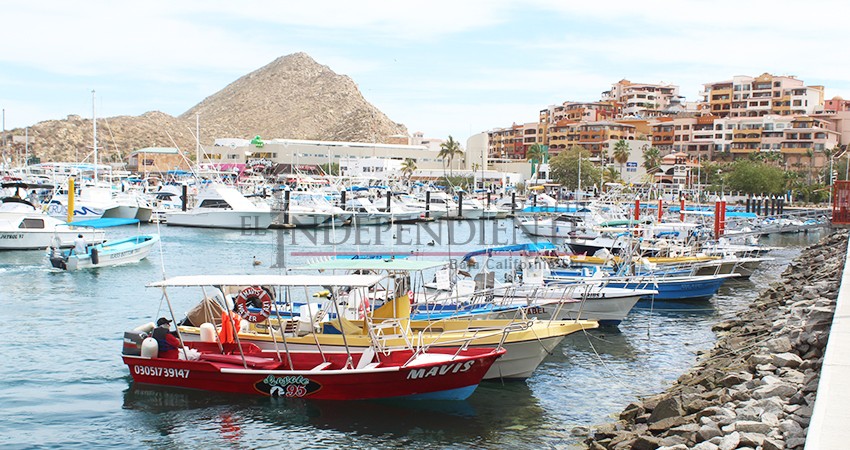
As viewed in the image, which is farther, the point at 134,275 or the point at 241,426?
the point at 134,275

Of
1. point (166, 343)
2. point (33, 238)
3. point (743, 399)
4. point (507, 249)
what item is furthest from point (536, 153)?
point (743, 399)

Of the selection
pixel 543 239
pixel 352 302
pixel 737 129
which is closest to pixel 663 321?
pixel 352 302

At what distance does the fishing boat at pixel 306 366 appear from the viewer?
16234 mm

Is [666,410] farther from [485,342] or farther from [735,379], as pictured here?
[485,342]

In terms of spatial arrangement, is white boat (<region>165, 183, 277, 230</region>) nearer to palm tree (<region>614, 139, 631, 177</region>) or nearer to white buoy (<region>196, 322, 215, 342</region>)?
white buoy (<region>196, 322, 215, 342</region>)

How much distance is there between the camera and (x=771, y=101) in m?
121

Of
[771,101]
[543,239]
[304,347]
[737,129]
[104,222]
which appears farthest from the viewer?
[771,101]

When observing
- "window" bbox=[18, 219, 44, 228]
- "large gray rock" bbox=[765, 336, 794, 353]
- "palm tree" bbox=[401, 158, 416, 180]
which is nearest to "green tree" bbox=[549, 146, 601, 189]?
"palm tree" bbox=[401, 158, 416, 180]

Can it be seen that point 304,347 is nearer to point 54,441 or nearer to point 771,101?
point 54,441

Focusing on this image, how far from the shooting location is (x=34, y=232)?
141 feet

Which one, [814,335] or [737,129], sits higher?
[737,129]

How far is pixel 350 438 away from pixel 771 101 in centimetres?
12101

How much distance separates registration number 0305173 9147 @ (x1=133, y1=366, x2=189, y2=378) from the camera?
17312 millimetres

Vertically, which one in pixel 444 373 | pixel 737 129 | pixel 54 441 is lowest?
pixel 54 441
